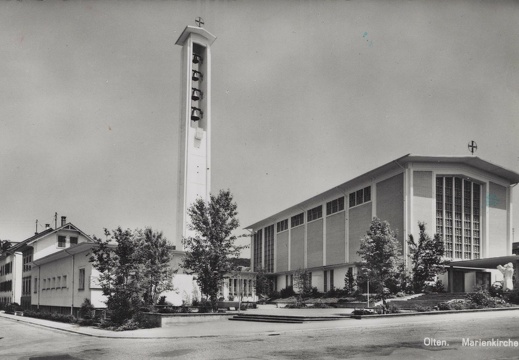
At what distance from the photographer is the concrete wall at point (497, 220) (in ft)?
150

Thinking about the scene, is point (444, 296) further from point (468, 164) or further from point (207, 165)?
point (207, 165)

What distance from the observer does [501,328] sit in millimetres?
18734

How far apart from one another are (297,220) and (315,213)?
554 centimetres

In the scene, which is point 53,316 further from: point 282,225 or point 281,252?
point 282,225

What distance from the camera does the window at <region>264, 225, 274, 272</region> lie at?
72562 mm

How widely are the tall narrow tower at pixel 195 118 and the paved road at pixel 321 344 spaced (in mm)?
30749

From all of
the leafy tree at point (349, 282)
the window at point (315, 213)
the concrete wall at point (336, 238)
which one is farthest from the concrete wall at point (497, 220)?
the window at point (315, 213)

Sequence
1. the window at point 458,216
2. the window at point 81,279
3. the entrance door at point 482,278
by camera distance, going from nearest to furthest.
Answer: the window at point 81,279 < the window at point 458,216 < the entrance door at point 482,278

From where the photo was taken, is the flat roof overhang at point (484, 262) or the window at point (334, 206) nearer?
the flat roof overhang at point (484, 262)

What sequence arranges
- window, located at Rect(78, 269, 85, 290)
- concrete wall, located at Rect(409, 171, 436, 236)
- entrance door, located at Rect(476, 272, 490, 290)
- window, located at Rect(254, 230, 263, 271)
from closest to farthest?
1. window, located at Rect(78, 269, 85, 290)
2. concrete wall, located at Rect(409, 171, 436, 236)
3. entrance door, located at Rect(476, 272, 490, 290)
4. window, located at Rect(254, 230, 263, 271)

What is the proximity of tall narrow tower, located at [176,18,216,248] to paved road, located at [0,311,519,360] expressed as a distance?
101ft

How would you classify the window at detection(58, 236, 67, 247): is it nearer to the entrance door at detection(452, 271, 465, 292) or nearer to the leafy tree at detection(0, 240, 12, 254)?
the leafy tree at detection(0, 240, 12, 254)

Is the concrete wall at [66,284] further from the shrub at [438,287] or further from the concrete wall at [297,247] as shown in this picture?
the concrete wall at [297,247]

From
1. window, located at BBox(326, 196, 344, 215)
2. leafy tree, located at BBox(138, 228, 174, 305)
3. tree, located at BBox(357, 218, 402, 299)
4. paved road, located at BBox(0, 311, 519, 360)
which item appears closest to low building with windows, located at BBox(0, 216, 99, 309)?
leafy tree, located at BBox(138, 228, 174, 305)
